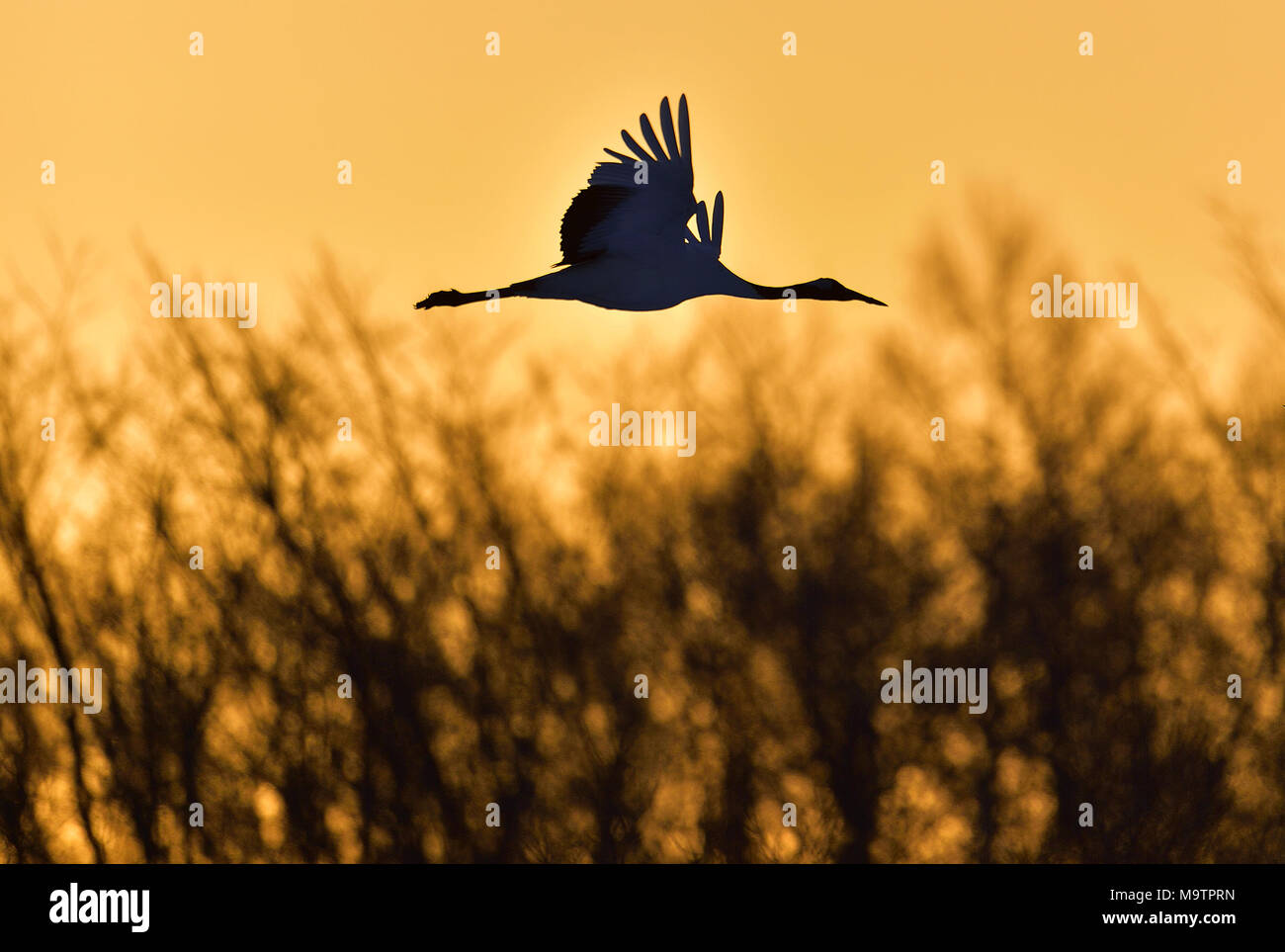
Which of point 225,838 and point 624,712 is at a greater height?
point 624,712

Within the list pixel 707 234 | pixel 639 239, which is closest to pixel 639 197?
pixel 639 239

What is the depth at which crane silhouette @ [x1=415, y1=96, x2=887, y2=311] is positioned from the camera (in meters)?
9.26

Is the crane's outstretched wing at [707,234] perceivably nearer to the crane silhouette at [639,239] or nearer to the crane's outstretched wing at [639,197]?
the crane silhouette at [639,239]

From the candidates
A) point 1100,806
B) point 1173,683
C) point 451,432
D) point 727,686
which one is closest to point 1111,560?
point 1173,683

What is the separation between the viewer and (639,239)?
9.33 m

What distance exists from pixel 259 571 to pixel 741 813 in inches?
216

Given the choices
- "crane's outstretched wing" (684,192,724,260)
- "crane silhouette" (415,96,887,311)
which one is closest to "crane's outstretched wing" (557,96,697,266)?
"crane silhouette" (415,96,887,311)

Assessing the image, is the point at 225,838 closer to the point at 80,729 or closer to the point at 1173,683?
the point at 80,729

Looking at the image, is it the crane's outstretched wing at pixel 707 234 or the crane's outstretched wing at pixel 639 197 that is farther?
the crane's outstretched wing at pixel 707 234

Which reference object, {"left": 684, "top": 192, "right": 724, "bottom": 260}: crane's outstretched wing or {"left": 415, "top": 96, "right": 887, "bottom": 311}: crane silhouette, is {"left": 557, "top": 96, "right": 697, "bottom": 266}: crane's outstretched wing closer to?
{"left": 415, "top": 96, "right": 887, "bottom": 311}: crane silhouette

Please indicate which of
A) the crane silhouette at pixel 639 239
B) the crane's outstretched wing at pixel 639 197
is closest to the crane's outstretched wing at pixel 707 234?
the crane silhouette at pixel 639 239

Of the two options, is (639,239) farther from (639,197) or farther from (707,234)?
(707,234)

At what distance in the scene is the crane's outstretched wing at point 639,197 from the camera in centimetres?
925

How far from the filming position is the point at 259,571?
1688 cm
